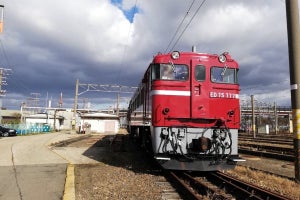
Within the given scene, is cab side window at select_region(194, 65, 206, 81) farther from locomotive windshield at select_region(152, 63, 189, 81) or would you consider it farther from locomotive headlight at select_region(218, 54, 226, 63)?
locomotive headlight at select_region(218, 54, 226, 63)

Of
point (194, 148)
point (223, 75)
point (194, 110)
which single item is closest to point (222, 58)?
point (223, 75)

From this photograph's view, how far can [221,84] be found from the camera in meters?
11.2

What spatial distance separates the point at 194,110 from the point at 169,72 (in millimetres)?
1399

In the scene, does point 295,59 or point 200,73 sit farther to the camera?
point 200,73

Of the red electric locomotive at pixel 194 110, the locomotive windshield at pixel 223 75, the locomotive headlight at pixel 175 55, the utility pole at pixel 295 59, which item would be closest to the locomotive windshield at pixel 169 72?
the red electric locomotive at pixel 194 110

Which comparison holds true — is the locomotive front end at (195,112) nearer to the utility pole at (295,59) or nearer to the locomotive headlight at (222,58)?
the locomotive headlight at (222,58)

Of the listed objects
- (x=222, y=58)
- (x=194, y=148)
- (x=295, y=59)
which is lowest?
(x=194, y=148)

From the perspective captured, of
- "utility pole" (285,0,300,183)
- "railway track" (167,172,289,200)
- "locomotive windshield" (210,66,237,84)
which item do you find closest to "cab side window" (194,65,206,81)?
"locomotive windshield" (210,66,237,84)

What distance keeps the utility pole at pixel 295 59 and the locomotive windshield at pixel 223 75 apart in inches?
69.0

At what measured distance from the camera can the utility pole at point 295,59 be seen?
10.2 m

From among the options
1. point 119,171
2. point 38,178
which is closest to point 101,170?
point 119,171

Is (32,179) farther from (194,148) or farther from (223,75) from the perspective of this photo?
(223,75)

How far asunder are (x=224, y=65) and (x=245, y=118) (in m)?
64.8

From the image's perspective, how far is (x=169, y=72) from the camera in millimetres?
10961
